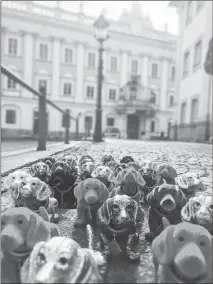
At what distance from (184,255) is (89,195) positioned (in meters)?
0.72

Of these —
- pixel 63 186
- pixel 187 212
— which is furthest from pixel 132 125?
pixel 187 212

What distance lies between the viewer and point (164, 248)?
3.07ft

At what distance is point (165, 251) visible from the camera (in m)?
0.92

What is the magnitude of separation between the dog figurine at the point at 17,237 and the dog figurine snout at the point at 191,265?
1.54 feet

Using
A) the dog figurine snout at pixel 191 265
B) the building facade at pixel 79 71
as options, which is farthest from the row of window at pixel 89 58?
the dog figurine snout at pixel 191 265

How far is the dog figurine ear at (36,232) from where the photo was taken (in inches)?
39.2

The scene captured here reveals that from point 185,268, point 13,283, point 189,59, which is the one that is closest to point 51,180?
point 13,283

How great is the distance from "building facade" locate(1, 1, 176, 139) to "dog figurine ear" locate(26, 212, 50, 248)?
28424mm

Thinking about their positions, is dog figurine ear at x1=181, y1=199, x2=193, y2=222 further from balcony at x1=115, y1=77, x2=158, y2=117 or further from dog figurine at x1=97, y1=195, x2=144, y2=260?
balcony at x1=115, y1=77, x2=158, y2=117

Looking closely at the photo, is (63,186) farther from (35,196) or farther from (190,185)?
(190,185)

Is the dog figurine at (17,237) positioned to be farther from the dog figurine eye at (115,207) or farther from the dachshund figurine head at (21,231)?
the dog figurine eye at (115,207)

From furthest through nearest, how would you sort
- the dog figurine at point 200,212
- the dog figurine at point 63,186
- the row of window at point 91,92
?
1. the row of window at point 91,92
2. the dog figurine at point 63,186
3. the dog figurine at point 200,212

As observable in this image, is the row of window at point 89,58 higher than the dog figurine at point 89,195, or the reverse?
the row of window at point 89,58

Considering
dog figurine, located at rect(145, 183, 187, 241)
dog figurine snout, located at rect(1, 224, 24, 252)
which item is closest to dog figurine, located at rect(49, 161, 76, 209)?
dog figurine, located at rect(145, 183, 187, 241)
